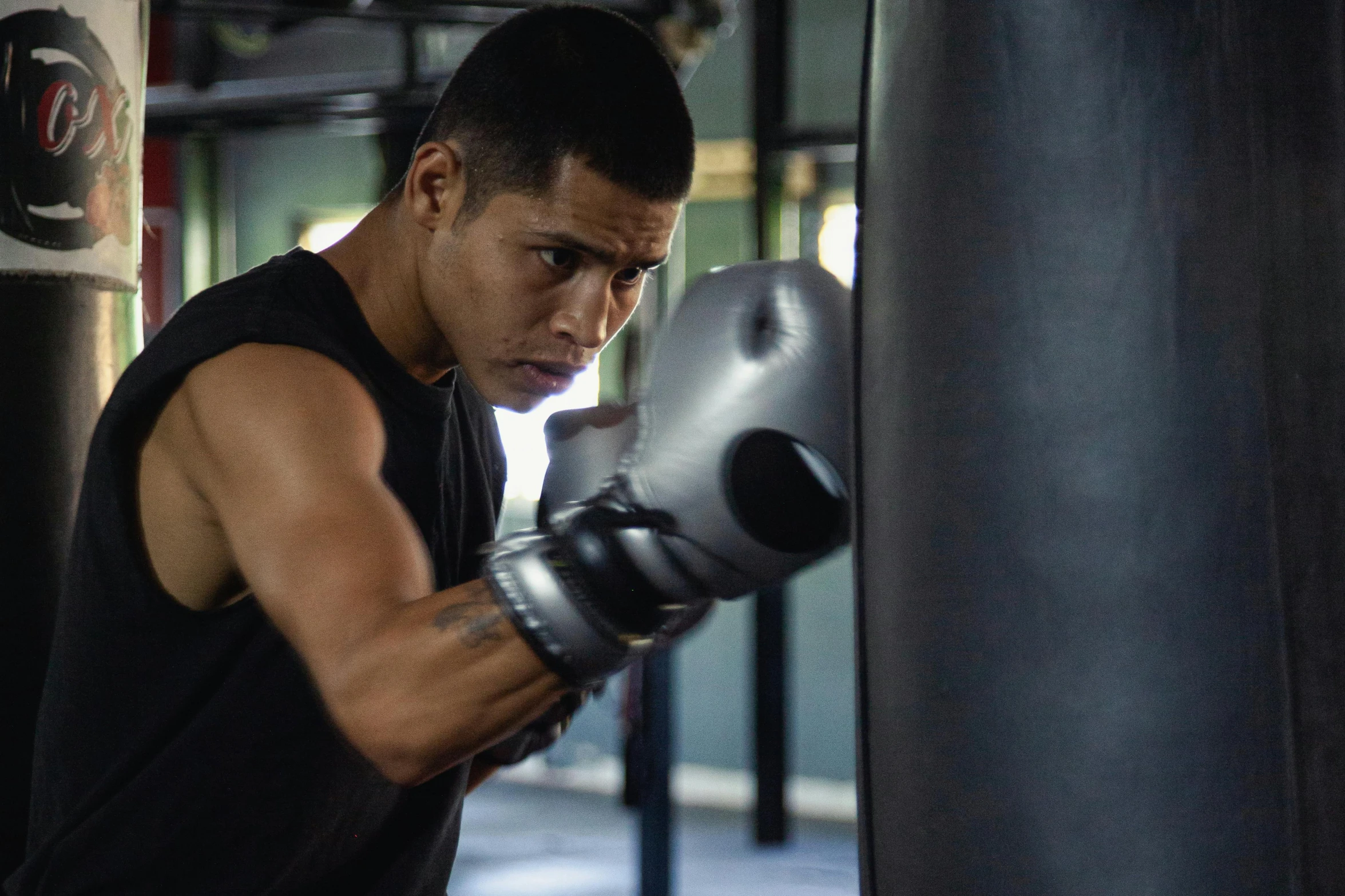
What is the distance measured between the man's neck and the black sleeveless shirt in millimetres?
31

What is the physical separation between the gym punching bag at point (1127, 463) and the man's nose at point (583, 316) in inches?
20.5

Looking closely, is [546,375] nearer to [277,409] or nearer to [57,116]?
[277,409]

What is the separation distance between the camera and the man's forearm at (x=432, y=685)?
848 millimetres

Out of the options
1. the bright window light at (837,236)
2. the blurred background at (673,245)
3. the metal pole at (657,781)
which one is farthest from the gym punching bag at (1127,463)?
the bright window light at (837,236)

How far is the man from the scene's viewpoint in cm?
89

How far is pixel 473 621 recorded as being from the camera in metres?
0.87

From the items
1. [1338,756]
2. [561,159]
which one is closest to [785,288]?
[561,159]

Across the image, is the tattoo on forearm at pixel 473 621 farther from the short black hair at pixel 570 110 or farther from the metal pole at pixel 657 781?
the metal pole at pixel 657 781

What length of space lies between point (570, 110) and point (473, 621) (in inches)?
18.4

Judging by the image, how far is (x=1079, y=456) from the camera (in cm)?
62

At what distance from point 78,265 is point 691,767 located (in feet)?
13.1

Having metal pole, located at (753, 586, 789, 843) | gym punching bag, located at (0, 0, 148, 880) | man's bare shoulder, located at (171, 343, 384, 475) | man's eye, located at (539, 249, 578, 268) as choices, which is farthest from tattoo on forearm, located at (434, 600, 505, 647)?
metal pole, located at (753, 586, 789, 843)

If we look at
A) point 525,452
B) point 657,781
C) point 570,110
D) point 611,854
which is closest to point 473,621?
point 570,110

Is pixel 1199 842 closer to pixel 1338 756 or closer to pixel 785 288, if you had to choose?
pixel 1338 756
